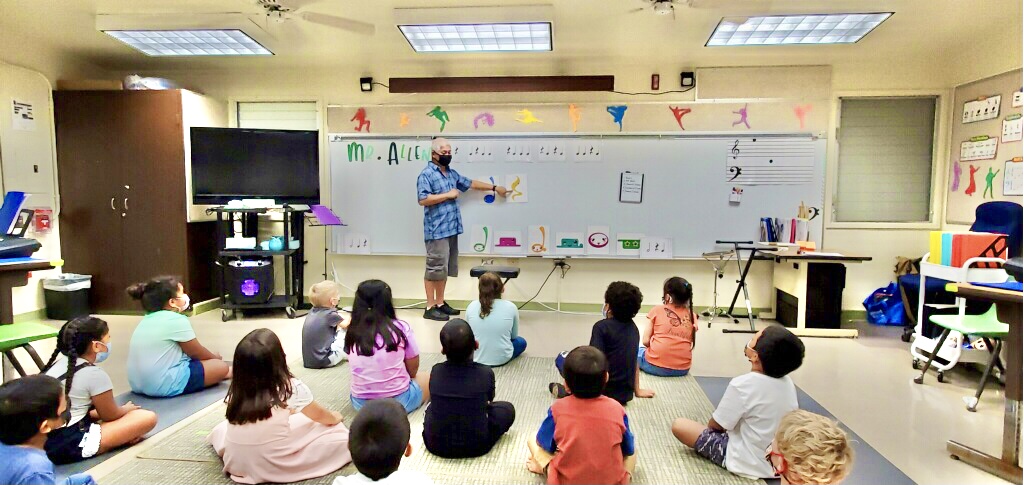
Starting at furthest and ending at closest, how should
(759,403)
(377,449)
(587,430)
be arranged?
1. (759,403)
2. (587,430)
3. (377,449)

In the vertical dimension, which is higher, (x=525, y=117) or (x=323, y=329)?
(x=525, y=117)

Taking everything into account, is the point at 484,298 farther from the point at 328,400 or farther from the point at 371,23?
the point at 371,23

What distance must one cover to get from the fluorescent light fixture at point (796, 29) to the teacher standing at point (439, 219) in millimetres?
2423

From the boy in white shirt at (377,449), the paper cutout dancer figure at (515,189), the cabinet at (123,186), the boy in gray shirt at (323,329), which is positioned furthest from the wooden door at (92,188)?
the boy in white shirt at (377,449)

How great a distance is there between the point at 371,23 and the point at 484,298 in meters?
2.36

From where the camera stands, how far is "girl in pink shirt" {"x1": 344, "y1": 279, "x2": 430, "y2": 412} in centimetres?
223

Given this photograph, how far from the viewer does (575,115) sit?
187 inches

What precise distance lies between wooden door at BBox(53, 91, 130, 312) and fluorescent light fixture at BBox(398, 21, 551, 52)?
2.81 m

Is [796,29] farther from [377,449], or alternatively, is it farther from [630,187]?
[377,449]

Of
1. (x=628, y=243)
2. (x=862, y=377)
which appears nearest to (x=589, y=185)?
(x=628, y=243)

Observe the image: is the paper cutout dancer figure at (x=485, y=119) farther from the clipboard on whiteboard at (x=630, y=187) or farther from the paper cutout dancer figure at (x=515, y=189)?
the clipboard on whiteboard at (x=630, y=187)

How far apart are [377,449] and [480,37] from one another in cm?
354

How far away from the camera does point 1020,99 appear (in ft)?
12.2

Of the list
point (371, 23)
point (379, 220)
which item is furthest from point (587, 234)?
point (371, 23)
